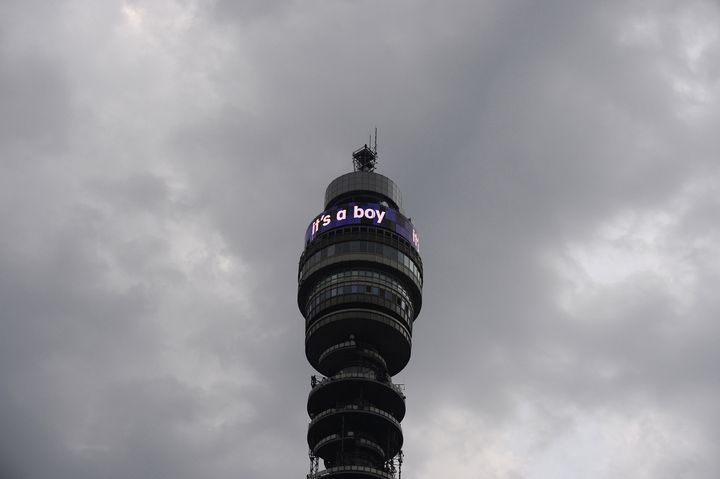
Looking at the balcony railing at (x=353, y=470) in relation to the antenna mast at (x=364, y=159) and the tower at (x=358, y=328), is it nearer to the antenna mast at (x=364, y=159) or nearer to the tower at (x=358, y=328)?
the tower at (x=358, y=328)

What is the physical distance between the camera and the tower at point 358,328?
138 metres

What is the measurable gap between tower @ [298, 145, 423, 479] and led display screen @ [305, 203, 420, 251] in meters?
0.20

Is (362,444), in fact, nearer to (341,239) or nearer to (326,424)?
(326,424)

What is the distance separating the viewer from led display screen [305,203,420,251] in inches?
6156

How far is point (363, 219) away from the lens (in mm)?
156375

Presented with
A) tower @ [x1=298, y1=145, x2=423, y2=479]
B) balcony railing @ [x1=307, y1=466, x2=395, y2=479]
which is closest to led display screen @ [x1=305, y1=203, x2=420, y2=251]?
tower @ [x1=298, y1=145, x2=423, y2=479]

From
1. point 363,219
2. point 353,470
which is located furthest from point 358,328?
point 353,470

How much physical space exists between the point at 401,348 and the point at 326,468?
26.0 m

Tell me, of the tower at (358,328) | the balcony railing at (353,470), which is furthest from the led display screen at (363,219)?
the balcony railing at (353,470)

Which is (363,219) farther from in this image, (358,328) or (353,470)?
(353,470)

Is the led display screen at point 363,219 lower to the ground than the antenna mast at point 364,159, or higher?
lower

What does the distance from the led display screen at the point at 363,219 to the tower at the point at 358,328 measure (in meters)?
0.20

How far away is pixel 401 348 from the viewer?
149000 millimetres

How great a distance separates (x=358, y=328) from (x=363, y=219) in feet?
75.6
